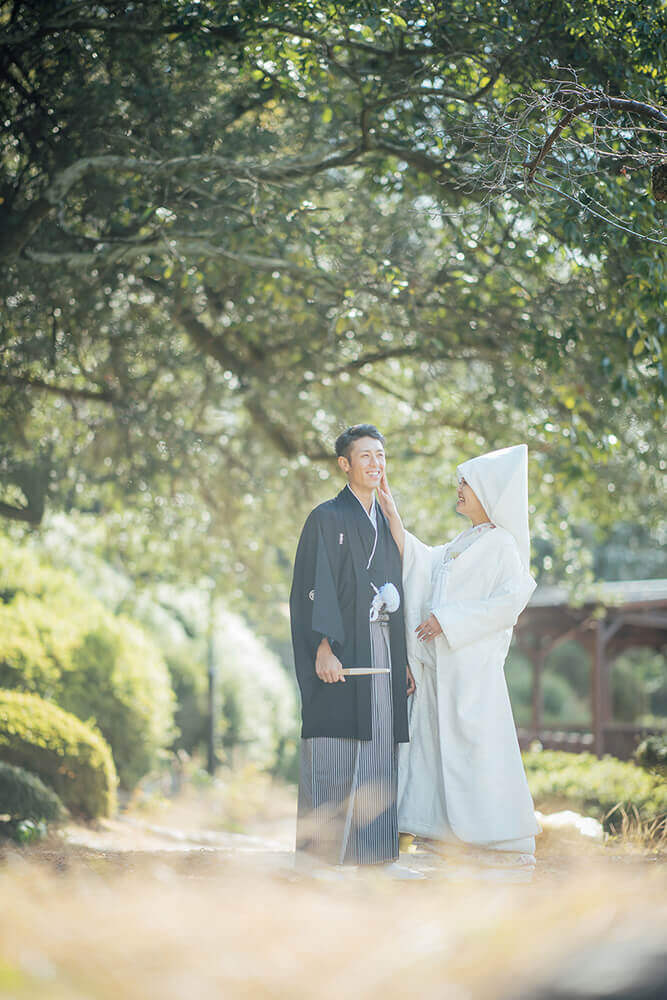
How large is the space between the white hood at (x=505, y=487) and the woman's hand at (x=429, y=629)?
1.93 ft

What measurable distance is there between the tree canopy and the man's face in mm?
1660

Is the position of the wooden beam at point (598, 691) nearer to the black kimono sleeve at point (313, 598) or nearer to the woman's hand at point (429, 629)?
the woman's hand at point (429, 629)

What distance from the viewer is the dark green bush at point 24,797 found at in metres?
7.00

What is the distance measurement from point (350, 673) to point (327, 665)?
0.44 ft

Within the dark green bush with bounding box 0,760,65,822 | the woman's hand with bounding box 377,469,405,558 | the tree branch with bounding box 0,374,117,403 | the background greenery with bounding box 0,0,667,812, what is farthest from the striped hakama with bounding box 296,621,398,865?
the tree branch with bounding box 0,374,117,403

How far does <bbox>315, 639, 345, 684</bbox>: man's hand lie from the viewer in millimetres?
4492

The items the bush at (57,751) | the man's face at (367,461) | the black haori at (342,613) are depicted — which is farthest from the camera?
the bush at (57,751)

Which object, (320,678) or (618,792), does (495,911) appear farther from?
(618,792)

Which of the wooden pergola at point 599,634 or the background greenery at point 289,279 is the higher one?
the background greenery at point 289,279

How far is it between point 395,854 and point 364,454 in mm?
1989

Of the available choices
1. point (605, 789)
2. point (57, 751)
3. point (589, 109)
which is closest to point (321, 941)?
point (589, 109)

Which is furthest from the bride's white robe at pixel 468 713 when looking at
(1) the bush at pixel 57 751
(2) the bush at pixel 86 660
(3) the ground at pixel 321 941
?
(2) the bush at pixel 86 660

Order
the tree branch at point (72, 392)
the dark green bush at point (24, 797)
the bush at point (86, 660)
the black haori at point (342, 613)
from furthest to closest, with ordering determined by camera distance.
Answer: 1. the bush at point (86, 660)
2. the tree branch at point (72, 392)
3. the dark green bush at point (24, 797)
4. the black haori at point (342, 613)

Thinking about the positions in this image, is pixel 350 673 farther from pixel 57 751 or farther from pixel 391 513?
pixel 57 751
